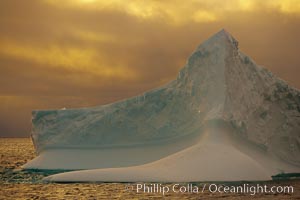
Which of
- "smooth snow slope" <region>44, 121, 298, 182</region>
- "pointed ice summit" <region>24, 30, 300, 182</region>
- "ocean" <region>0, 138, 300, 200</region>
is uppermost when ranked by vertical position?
"pointed ice summit" <region>24, 30, 300, 182</region>

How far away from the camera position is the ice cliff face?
26.4 metres

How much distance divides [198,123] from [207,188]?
297 inches

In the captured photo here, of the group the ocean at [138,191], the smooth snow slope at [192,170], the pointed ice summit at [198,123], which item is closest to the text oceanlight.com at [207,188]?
the ocean at [138,191]

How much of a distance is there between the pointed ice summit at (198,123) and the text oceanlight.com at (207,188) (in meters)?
2.10

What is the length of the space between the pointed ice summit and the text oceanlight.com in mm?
2095

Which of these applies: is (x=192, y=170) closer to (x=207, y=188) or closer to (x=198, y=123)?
(x=207, y=188)

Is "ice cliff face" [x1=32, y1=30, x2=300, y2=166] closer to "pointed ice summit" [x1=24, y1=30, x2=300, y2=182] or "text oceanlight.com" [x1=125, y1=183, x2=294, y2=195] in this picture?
"pointed ice summit" [x1=24, y1=30, x2=300, y2=182]

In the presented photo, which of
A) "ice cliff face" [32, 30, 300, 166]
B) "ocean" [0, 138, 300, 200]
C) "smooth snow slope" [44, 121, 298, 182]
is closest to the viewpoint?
"ocean" [0, 138, 300, 200]

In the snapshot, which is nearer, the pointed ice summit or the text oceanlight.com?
the text oceanlight.com

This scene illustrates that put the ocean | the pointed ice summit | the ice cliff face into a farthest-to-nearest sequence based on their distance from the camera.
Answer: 1. the ice cliff face
2. the pointed ice summit
3. the ocean

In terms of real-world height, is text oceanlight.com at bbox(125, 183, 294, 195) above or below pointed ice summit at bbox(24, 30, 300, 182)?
below

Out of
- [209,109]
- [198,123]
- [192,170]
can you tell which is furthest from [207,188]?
[198,123]

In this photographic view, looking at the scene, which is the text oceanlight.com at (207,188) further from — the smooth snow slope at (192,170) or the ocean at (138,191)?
the smooth snow slope at (192,170)

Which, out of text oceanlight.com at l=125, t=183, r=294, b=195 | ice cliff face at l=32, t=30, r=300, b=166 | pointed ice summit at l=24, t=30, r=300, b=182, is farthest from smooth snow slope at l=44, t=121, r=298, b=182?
ice cliff face at l=32, t=30, r=300, b=166
